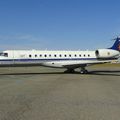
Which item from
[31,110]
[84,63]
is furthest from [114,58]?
[31,110]

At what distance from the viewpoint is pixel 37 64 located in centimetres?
3491

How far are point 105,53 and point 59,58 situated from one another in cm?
598

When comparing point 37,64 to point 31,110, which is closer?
point 31,110

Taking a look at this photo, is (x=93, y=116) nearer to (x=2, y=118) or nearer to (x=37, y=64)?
(x=2, y=118)

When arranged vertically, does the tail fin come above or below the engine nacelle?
above

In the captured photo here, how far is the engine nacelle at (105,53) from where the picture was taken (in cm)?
3725

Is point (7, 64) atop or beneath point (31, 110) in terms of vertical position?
atop

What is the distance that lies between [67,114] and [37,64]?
26.3 meters

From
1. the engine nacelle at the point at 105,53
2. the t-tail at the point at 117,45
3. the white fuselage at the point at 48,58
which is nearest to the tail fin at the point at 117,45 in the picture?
the t-tail at the point at 117,45

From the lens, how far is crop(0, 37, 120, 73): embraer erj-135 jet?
33.5 metres

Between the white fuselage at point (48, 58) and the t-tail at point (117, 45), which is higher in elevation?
the t-tail at point (117, 45)

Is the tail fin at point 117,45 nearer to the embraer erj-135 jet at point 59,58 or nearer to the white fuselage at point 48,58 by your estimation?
the embraer erj-135 jet at point 59,58

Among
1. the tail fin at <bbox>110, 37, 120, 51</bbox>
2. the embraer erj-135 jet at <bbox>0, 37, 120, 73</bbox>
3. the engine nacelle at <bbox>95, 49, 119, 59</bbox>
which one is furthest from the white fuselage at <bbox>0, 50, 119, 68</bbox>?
the tail fin at <bbox>110, 37, 120, 51</bbox>

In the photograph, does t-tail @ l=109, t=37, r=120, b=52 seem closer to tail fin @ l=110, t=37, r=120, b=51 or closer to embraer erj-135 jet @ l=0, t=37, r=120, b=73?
tail fin @ l=110, t=37, r=120, b=51
